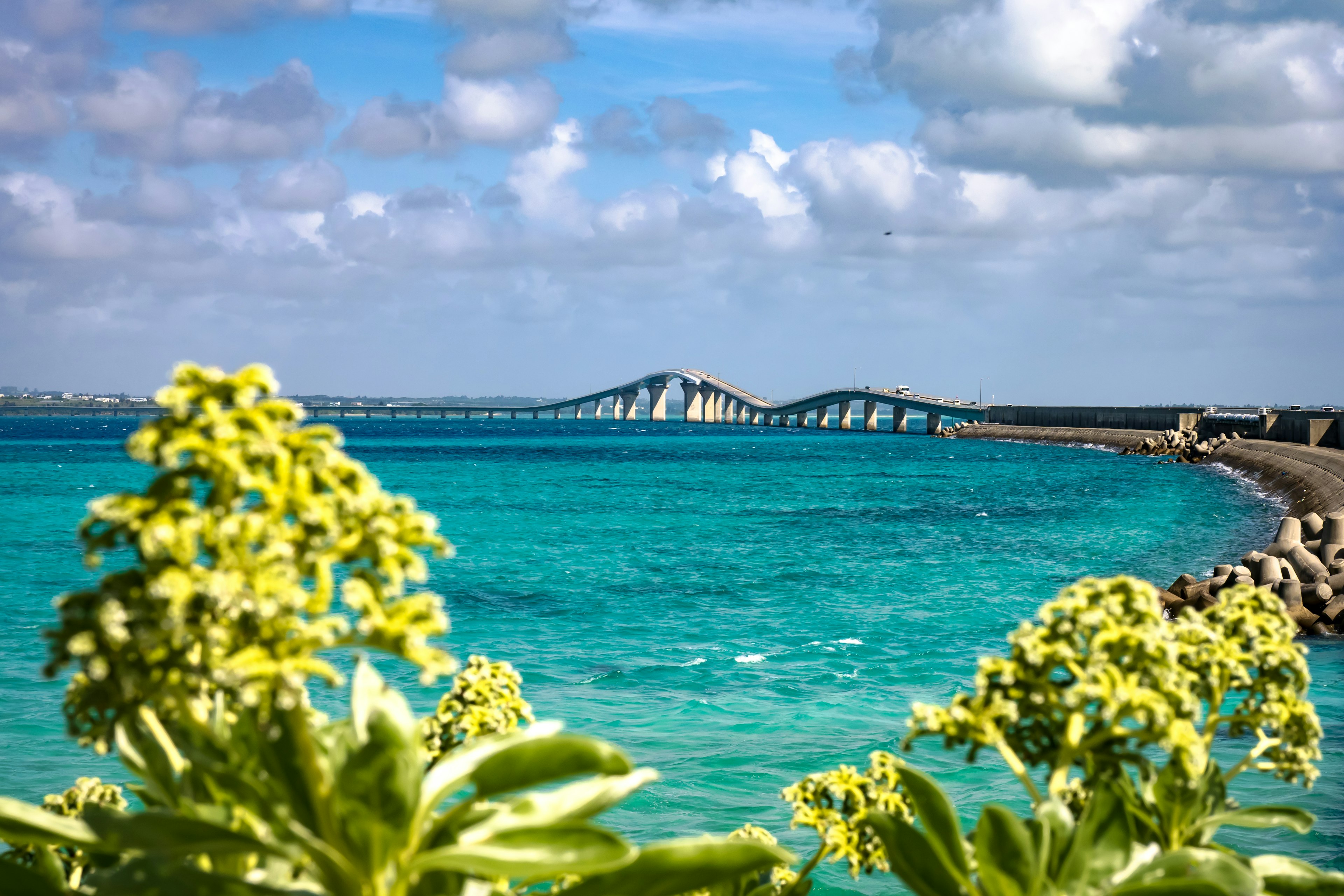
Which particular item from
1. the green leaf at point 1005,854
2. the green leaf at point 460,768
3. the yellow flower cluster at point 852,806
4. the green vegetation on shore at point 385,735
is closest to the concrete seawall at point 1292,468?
the yellow flower cluster at point 852,806

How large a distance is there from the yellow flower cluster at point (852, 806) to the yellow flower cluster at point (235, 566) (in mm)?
1640

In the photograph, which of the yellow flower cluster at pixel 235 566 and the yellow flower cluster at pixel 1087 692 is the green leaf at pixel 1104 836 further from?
the yellow flower cluster at pixel 235 566

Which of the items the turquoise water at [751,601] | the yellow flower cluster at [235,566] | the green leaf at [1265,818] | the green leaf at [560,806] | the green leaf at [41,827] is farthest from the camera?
the turquoise water at [751,601]

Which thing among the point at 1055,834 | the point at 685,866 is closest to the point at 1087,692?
the point at 1055,834

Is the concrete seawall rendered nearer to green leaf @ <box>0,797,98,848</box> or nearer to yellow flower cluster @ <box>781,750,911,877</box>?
yellow flower cluster @ <box>781,750,911,877</box>

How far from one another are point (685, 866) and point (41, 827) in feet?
4.15

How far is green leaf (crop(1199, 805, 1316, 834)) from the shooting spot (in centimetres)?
301

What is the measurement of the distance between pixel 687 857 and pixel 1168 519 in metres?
43.4

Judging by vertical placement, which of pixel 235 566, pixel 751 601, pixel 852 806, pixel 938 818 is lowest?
pixel 751 601

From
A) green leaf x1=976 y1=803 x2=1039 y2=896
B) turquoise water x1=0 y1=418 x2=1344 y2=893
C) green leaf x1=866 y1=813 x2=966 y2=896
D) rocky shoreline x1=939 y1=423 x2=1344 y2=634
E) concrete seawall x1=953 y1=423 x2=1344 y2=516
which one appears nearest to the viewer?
green leaf x1=976 y1=803 x2=1039 y2=896

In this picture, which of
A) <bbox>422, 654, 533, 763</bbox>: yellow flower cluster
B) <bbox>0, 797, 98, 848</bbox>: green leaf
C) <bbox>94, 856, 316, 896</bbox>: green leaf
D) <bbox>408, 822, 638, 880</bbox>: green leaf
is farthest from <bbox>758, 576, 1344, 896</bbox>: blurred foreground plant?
<bbox>0, 797, 98, 848</bbox>: green leaf

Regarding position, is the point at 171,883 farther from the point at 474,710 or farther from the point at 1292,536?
the point at 1292,536

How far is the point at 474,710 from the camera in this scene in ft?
10.6

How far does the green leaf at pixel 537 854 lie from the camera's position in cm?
205
